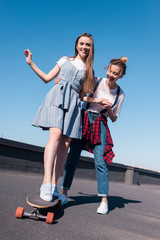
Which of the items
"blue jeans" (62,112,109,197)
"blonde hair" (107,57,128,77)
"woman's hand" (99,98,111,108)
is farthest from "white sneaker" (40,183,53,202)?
"blonde hair" (107,57,128,77)

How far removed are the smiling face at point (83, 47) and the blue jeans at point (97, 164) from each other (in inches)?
27.6

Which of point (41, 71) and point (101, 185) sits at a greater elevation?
point (41, 71)

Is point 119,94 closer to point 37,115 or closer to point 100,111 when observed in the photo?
point 100,111

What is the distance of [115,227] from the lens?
207 cm

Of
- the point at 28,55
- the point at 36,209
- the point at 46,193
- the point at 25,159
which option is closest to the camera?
the point at 36,209

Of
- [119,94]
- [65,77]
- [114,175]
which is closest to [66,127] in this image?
[65,77]

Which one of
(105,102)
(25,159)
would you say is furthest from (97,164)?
(25,159)

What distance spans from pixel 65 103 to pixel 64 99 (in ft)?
0.15

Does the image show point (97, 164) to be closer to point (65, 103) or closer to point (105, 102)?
point (105, 102)

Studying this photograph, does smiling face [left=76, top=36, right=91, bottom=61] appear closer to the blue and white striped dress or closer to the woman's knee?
the blue and white striped dress

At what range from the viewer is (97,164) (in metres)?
2.79

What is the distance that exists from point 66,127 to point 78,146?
24.7 inches

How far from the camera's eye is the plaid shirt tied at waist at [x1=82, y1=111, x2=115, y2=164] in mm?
2812

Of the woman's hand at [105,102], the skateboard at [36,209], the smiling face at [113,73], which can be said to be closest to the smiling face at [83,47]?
the smiling face at [113,73]
